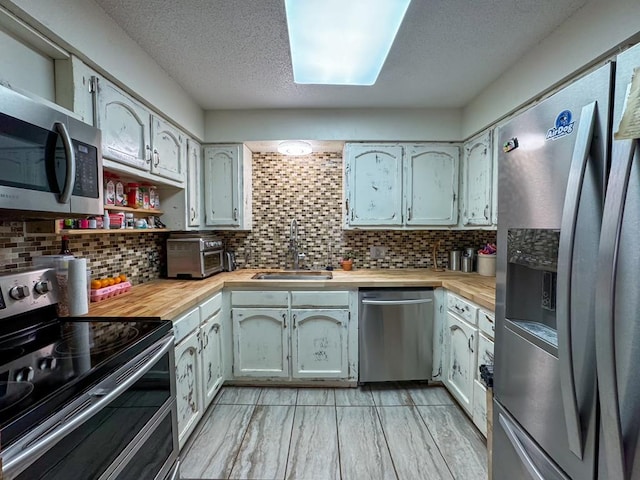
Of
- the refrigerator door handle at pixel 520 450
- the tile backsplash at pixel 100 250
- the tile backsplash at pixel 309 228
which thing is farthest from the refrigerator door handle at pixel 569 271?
the tile backsplash at pixel 309 228

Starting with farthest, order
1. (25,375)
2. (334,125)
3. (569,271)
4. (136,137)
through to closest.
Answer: (334,125) < (136,137) < (25,375) < (569,271)

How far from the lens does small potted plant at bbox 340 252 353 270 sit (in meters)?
2.79

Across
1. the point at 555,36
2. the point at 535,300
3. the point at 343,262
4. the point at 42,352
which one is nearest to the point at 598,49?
the point at 555,36

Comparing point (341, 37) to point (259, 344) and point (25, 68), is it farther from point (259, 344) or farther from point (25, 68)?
point (259, 344)

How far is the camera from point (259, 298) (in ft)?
7.50

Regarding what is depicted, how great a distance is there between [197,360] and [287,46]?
6.33 ft

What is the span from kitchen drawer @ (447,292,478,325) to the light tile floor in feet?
2.27

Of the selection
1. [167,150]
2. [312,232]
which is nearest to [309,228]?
[312,232]

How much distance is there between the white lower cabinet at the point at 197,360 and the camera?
5.21 ft

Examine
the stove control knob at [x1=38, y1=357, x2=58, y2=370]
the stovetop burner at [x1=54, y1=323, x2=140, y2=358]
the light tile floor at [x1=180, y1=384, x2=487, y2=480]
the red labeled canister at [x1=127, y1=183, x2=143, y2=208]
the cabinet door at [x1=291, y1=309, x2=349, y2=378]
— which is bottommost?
the light tile floor at [x1=180, y1=384, x2=487, y2=480]

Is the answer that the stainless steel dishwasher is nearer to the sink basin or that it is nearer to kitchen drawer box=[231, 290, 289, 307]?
the sink basin

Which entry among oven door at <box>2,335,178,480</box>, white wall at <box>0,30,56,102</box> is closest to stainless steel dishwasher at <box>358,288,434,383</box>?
oven door at <box>2,335,178,480</box>

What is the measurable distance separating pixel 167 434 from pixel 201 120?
226 cm

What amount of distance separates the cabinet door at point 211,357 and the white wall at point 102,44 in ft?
4.78
